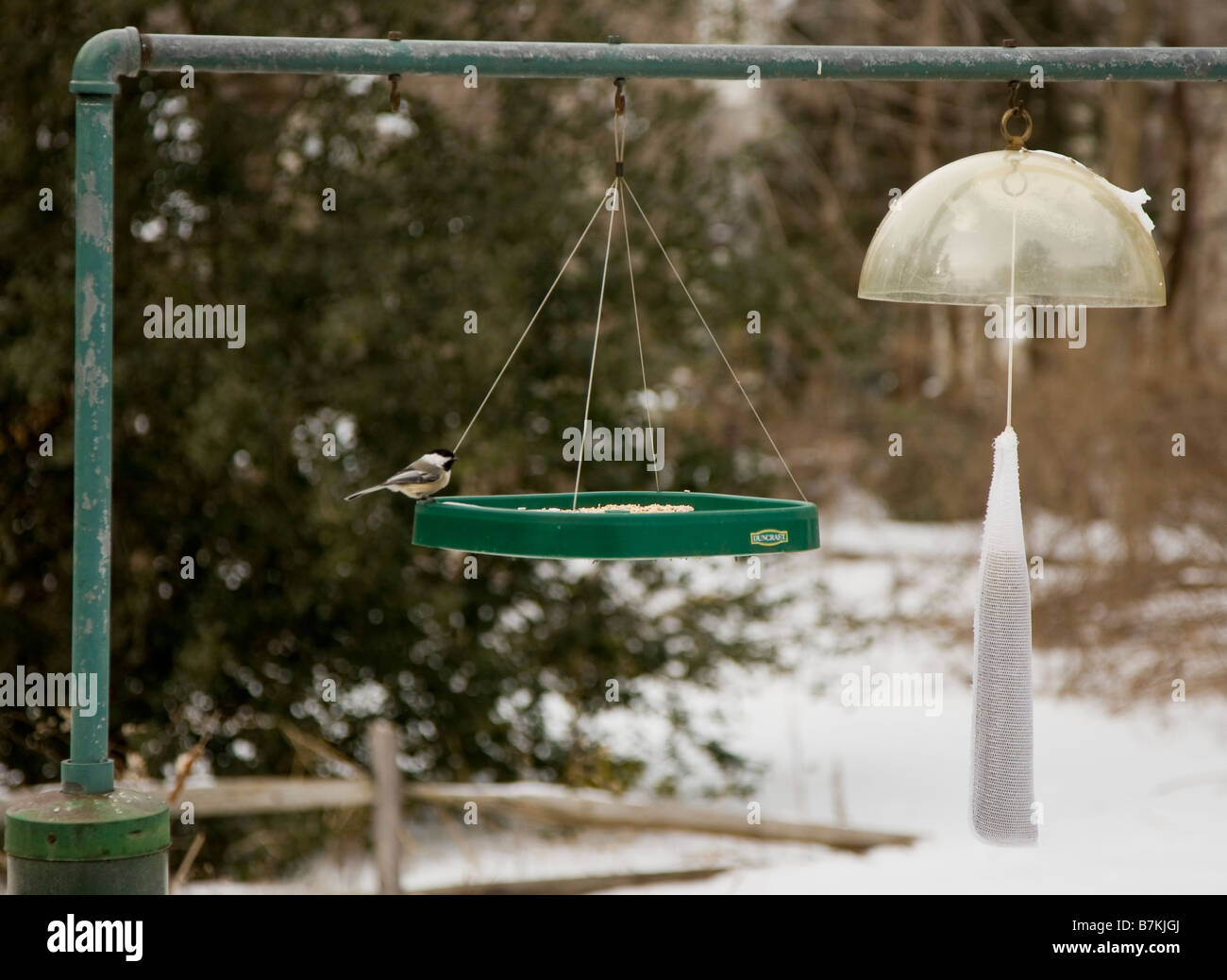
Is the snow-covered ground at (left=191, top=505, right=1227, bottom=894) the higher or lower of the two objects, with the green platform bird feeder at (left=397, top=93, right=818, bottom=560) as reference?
lower

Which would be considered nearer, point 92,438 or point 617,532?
point 617,532

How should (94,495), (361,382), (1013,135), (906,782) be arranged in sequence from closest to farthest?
(94,495)
(1013,135)
(361,382)
(906,782)

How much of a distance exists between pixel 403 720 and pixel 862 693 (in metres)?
3.30

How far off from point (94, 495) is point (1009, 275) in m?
2.51

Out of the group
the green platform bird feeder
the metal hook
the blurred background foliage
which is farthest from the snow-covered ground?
the metal hook

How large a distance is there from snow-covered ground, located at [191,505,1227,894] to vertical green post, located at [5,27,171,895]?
3.95m

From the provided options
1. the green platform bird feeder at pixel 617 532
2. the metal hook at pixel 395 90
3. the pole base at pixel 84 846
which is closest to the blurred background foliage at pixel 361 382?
the metal hook at pixel 395 90

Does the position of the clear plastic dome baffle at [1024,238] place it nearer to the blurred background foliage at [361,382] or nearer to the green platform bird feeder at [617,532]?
the green platform bird feeder at [617,532]

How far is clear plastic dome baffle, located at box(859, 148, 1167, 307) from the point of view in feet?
12.9

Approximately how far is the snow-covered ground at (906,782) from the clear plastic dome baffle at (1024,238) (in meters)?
4.55

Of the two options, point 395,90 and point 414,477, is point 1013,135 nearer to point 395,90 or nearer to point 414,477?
point 395,90

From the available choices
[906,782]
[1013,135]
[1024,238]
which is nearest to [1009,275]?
[1024,238]

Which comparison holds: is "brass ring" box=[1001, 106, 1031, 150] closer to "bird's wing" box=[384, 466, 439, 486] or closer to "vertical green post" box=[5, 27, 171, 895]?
"bird's wing" box=[384, 466, 439, 486]

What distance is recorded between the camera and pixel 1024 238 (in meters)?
3.94
